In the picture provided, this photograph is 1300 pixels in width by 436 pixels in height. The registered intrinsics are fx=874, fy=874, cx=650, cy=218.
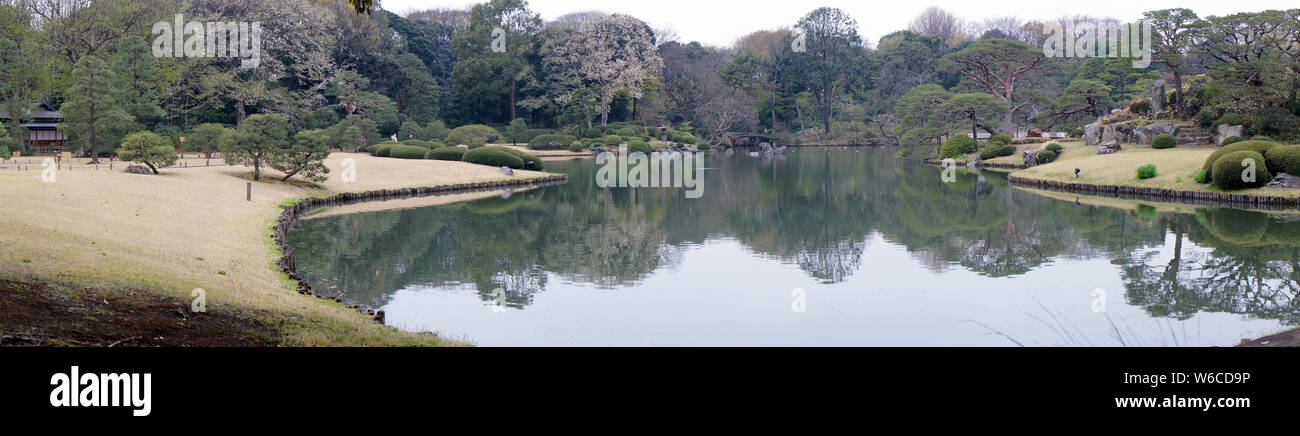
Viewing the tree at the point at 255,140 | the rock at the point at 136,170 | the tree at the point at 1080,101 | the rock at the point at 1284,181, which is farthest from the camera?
the tree at the point at 1080,101

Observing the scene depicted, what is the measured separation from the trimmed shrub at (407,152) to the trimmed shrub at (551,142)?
1882 centimetres

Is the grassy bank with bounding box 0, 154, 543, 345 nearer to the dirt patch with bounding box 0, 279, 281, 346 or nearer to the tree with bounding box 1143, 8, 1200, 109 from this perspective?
the dirt patch with bounding box 0, 279, 281, 346

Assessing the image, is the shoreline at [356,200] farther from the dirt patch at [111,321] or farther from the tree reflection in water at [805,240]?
the dirt patch at [111,321]

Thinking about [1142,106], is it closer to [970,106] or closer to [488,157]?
[970,106]

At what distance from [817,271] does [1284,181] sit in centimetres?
1782

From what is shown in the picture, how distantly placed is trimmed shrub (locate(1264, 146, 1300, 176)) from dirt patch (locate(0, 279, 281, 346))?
88.6 ft

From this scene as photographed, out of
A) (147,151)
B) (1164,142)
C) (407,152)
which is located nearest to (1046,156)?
(1164,142)

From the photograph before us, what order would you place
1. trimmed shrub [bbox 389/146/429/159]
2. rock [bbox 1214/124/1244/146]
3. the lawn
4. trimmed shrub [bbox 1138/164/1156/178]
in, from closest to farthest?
the lawn → trimmed shrub [bbox 1138/164/1156/178] → rock [bbox 1214/124/1244/146] → trimmed shrub [bbox 389/146/429/159]

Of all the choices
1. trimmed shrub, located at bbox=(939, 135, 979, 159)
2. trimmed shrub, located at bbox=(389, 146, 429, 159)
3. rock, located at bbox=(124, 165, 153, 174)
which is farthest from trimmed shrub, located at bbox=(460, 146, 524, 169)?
trimmed shrub, located at bbox=(939, 135, 979, 159)

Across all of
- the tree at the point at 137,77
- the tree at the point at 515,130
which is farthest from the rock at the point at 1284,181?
the tree at the point at 515,130

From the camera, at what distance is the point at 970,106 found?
157 ft

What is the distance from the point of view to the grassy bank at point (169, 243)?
8812mm

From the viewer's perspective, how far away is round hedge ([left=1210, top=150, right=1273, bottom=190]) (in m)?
24.9
